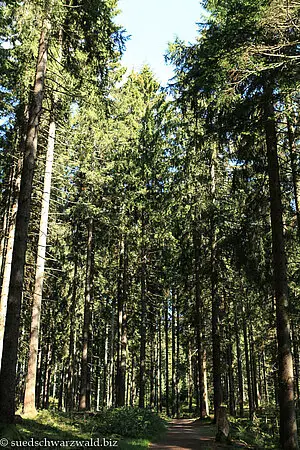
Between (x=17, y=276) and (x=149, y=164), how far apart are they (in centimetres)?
1399

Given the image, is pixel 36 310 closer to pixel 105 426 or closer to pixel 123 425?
pixel 105 426

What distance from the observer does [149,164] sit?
21156mm

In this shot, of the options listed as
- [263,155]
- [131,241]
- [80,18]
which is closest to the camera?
[80,18]

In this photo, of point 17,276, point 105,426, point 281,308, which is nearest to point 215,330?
point 105,426

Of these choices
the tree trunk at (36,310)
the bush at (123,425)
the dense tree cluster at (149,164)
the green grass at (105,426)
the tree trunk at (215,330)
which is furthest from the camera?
the tree trunk at (215,330)

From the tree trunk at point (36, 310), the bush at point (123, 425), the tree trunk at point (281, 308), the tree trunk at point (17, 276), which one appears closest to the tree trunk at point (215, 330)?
the bush at point (123, 425)

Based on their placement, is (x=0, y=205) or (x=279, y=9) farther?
(x=0, y=205)

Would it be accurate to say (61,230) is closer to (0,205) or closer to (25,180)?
(0,205)

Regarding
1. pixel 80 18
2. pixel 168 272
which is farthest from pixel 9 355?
pixel 168 272

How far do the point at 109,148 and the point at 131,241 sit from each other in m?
5.32

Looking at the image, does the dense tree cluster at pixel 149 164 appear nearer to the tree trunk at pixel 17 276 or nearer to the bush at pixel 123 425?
the tree trunk at pixel 17 276

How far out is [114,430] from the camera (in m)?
13.1

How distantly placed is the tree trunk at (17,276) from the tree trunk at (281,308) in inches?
228

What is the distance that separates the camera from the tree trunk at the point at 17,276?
755cm
